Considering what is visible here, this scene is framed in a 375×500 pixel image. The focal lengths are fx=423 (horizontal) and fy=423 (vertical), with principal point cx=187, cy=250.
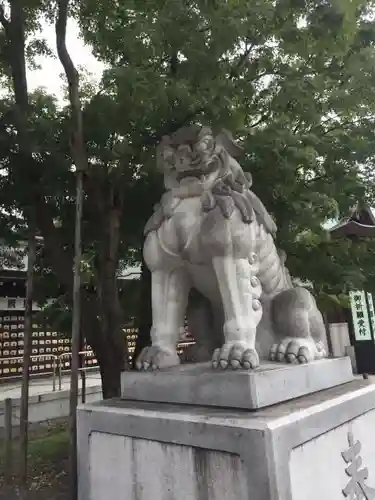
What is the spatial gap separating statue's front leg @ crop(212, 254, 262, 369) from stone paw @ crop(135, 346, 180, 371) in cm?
35

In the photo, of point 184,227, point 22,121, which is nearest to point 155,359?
point 184,227

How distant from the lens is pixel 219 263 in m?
2.38

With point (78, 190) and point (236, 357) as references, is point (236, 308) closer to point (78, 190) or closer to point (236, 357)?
point (236, 357)

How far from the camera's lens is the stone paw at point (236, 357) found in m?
2.14

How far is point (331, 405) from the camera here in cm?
216

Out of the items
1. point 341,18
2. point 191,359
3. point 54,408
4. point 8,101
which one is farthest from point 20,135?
point 54,408

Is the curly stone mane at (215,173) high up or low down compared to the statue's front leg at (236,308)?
up

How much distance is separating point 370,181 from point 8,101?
4021mm

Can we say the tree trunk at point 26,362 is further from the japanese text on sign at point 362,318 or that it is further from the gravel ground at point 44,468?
the japanese text on sign at point 362,318

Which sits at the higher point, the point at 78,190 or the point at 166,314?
the point at 78,190

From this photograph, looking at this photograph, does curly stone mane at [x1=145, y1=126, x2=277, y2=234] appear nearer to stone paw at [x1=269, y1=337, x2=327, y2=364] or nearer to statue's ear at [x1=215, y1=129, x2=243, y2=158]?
statue's ear at [x1=215, y1=129, x2=243, y2=158]

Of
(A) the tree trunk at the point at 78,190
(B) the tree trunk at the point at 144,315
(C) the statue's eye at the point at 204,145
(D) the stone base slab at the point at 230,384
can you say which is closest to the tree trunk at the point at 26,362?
(A) the tree trunk at the point at 78,190

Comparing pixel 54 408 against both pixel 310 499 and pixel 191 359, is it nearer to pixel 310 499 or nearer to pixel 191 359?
pixel 191 359

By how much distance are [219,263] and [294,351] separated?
679 mm
